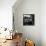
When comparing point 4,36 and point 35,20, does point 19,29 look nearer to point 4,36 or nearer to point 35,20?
point 35,20

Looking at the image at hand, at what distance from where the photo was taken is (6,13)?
15.3 ft

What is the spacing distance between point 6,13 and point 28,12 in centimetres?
154

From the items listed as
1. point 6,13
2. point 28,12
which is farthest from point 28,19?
point 6,13

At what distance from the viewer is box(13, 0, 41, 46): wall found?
19.3 feet

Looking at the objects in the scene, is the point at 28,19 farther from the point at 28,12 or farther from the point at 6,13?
the point at 6,13

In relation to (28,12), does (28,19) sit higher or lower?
lower

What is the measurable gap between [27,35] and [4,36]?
214cm

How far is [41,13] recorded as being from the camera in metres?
5.76

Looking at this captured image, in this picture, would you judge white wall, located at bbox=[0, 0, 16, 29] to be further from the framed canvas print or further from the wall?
the framed canvas print

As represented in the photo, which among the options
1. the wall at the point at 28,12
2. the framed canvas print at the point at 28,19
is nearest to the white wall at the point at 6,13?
the wall at the point at 28,12

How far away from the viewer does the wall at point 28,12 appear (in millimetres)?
5875

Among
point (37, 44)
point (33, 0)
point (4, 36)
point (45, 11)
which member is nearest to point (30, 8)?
point (33, 0)

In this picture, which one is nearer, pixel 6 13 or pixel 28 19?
pixel 6 13

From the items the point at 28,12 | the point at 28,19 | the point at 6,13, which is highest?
the point at 28,12
